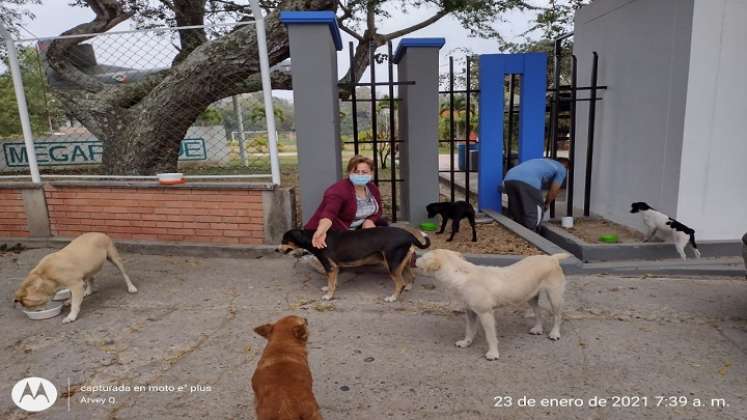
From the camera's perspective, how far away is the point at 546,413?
2.55 meters

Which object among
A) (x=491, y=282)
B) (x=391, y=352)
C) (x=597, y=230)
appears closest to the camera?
(x=491, y=282)

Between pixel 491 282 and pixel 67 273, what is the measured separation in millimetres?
3615

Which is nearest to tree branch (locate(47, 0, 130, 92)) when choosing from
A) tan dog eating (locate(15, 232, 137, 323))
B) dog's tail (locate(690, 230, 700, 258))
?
tan dog eating (locate(15, 232, 137, 323))

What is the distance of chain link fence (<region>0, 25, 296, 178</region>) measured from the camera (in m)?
7.39

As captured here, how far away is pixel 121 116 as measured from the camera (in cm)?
962

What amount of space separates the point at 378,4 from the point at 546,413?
11998 millimetres

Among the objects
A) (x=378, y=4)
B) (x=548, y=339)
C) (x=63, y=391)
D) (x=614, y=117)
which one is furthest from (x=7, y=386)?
(x=378, y=4)

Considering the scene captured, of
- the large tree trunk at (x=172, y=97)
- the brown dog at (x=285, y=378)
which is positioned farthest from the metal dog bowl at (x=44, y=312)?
the large tree trunk at (x=172, y=97)

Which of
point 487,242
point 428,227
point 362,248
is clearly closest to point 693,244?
point 487,242

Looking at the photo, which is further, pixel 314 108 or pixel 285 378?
pixel 314 108

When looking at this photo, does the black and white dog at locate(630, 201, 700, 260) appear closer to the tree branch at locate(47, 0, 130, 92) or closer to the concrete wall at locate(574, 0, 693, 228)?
the concrete wall at locate(574, 0, 693, 228)

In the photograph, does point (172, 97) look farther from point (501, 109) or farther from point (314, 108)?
point (501, 109)

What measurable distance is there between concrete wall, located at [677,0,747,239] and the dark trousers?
1.72m

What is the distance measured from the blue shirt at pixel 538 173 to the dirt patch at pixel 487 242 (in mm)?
788
